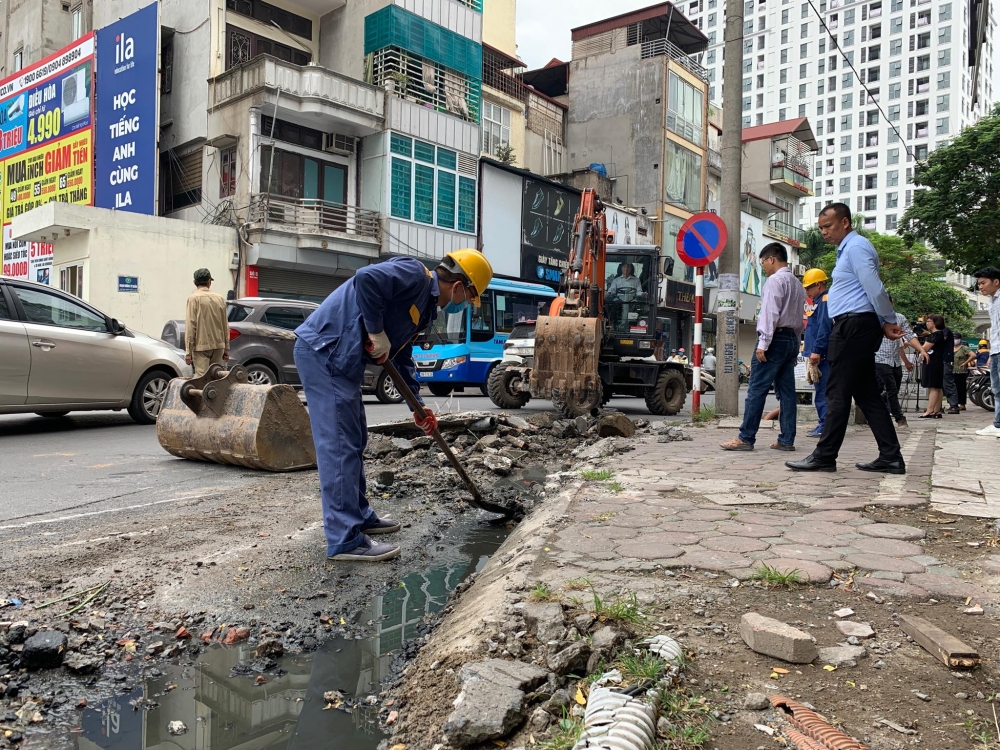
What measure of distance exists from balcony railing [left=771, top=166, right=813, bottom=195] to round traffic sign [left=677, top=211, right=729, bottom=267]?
42515 millimetres

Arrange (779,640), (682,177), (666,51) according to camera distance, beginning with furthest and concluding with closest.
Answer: (682,177) → (666,51) → (779,640)

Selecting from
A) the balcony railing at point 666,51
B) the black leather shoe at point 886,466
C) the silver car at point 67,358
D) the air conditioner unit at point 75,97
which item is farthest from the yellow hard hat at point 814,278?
the balcony railing at point 666,51

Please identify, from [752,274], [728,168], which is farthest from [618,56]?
[728,168]

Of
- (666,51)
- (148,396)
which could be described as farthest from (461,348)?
(666,51)

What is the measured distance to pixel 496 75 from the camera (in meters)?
28.5

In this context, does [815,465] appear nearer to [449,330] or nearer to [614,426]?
[614,426]

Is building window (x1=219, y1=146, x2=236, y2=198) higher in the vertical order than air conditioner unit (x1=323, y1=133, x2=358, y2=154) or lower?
lower

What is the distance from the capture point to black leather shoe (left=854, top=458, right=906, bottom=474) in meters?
5.14

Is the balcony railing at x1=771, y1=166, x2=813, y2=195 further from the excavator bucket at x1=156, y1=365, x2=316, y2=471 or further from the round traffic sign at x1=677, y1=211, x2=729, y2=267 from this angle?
the excavator bucket at x1=156, y1=365, x2=316, y2=471

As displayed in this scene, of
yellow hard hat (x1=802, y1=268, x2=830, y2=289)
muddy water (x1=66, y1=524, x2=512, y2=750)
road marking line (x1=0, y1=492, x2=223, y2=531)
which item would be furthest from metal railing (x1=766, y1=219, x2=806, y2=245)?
muddy water (x1=66, y1=524, x2=512, y2=750)

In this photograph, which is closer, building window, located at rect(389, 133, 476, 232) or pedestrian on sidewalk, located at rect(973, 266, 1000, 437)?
pedestrian on sidewalk, located at rect(973, 266, 1000, 437)

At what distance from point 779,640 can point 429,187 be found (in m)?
22.1

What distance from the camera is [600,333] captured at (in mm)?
10500

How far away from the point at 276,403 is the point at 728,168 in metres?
6.89
